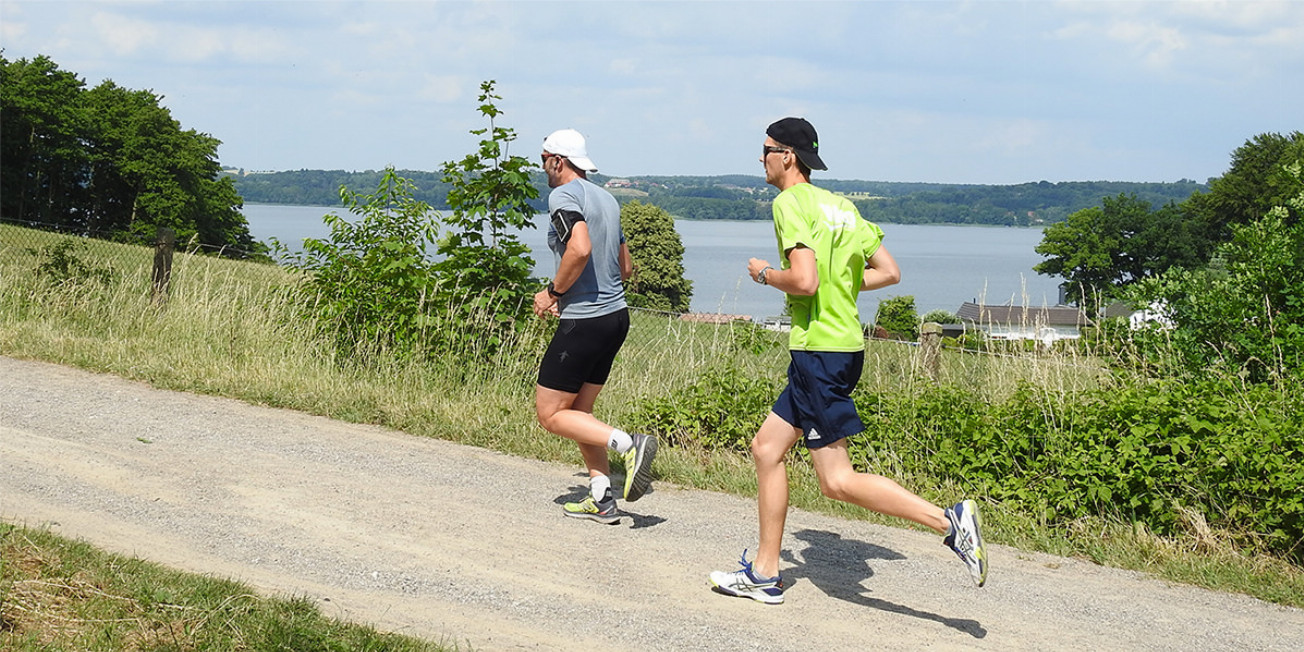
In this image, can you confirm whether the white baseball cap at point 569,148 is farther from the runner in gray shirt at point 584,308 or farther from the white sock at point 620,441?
the white sock at point 620,441

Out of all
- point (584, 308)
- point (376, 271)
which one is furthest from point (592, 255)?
point (376, 271)

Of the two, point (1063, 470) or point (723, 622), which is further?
point (1063, 470)

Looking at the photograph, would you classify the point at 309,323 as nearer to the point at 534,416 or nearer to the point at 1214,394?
the point at 534,416

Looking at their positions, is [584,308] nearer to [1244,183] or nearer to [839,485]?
[839,485]

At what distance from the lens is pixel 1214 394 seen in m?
6.86

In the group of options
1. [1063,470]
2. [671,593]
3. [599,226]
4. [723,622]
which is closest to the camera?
Answer: [723,622]

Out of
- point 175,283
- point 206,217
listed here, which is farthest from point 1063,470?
point 206,217

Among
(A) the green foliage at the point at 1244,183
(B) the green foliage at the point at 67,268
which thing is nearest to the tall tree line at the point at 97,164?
(B) the green foliage at the point at 67,268

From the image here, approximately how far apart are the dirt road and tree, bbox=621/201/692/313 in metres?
62.6

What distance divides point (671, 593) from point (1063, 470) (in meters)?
2.68

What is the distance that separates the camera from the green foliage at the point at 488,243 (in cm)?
948

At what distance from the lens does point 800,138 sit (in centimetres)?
493

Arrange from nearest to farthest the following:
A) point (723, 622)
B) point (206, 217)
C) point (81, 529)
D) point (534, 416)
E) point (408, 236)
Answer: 1. point (723, 622)
2. point (81, 529)
3. point (534, 416)
4. point (408, 236)
5. point (206, 217)

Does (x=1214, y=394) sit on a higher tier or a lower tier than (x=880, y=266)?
lower
